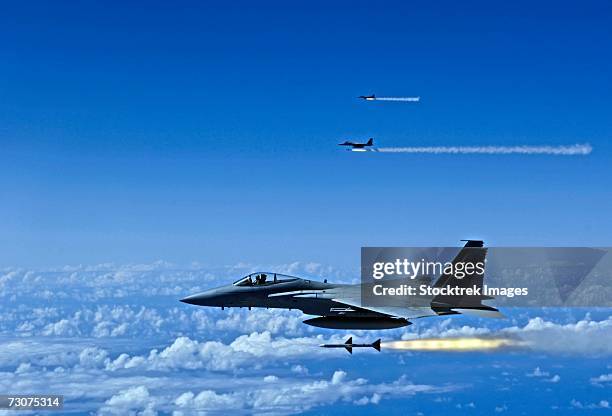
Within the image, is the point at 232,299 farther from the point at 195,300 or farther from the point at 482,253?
the point at 482,253

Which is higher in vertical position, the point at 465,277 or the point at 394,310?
the point at 465,277

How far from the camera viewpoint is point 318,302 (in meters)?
50.9

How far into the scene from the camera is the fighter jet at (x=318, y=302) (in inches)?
1940

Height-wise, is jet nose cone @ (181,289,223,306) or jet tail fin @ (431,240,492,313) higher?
jet tail fin @ (431,240,492,313)

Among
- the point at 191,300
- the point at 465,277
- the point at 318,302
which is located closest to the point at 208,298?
the point at 191,300

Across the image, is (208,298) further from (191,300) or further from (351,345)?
(351,345)

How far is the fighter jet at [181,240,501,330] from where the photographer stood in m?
49.3

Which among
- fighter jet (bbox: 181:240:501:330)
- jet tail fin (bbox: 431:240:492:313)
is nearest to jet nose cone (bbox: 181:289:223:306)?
fighter jet (bbox: 181:240:501:330)

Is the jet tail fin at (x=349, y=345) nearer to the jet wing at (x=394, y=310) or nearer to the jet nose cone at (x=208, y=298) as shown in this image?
the jet wing at (x=394, y=310)

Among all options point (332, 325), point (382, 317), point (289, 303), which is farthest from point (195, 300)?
point (382, 317)

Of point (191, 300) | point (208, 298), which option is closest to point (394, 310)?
point (208, 298)

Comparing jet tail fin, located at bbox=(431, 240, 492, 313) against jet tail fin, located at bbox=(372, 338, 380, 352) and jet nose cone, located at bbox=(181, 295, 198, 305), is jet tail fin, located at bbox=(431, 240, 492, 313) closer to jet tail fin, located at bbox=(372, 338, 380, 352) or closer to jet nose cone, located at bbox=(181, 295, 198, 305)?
jet tail fin, located at bbox=(372, 338, 380, 352)

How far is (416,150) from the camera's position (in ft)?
171

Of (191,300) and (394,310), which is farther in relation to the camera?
→ (191,300)
